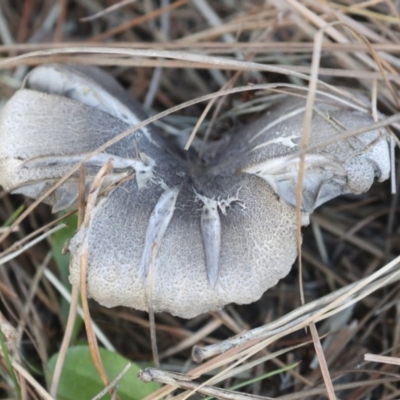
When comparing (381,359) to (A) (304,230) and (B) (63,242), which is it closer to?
(A) (304,230)

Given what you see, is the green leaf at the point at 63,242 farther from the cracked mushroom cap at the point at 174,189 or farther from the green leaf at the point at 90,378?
the green leaf at the point at 90,378

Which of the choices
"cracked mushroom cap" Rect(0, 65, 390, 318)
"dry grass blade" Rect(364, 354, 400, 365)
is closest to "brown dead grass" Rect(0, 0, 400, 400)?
"dry grass blade" Rect(364, 354, 400, 365)

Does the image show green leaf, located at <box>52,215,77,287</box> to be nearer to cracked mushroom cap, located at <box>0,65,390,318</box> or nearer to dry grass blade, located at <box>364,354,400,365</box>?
cracked mushroom cap, located at <box>0,65,390,318</box>

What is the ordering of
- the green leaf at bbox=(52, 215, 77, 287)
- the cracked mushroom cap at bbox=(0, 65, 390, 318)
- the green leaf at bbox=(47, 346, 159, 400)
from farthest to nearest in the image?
the green leaf at bbox=(52, 215, 77, 287) → the green leaf at bbox=(47, 346, 159, 400) → the cracked mushroom cap at bbox=(0, 65, 390, 318)

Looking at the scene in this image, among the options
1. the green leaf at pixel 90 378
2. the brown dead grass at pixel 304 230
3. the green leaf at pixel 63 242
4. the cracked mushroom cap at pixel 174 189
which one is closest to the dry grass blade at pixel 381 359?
the brown dead grass at pixel 304 230

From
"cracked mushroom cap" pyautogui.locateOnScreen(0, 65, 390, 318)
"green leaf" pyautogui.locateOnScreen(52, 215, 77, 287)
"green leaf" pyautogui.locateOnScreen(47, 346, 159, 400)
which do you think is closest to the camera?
"cracked mushroom cap" pyautogui.locateOnScreen(0, 65, 390, 318)

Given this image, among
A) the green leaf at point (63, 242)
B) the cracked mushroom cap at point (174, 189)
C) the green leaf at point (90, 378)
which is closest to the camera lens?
the cracked mushroom cap at point (174, 189)

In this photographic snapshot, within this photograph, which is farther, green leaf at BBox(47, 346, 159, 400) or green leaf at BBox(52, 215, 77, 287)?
green leaf at BBox(52, 215, 77, 287)
